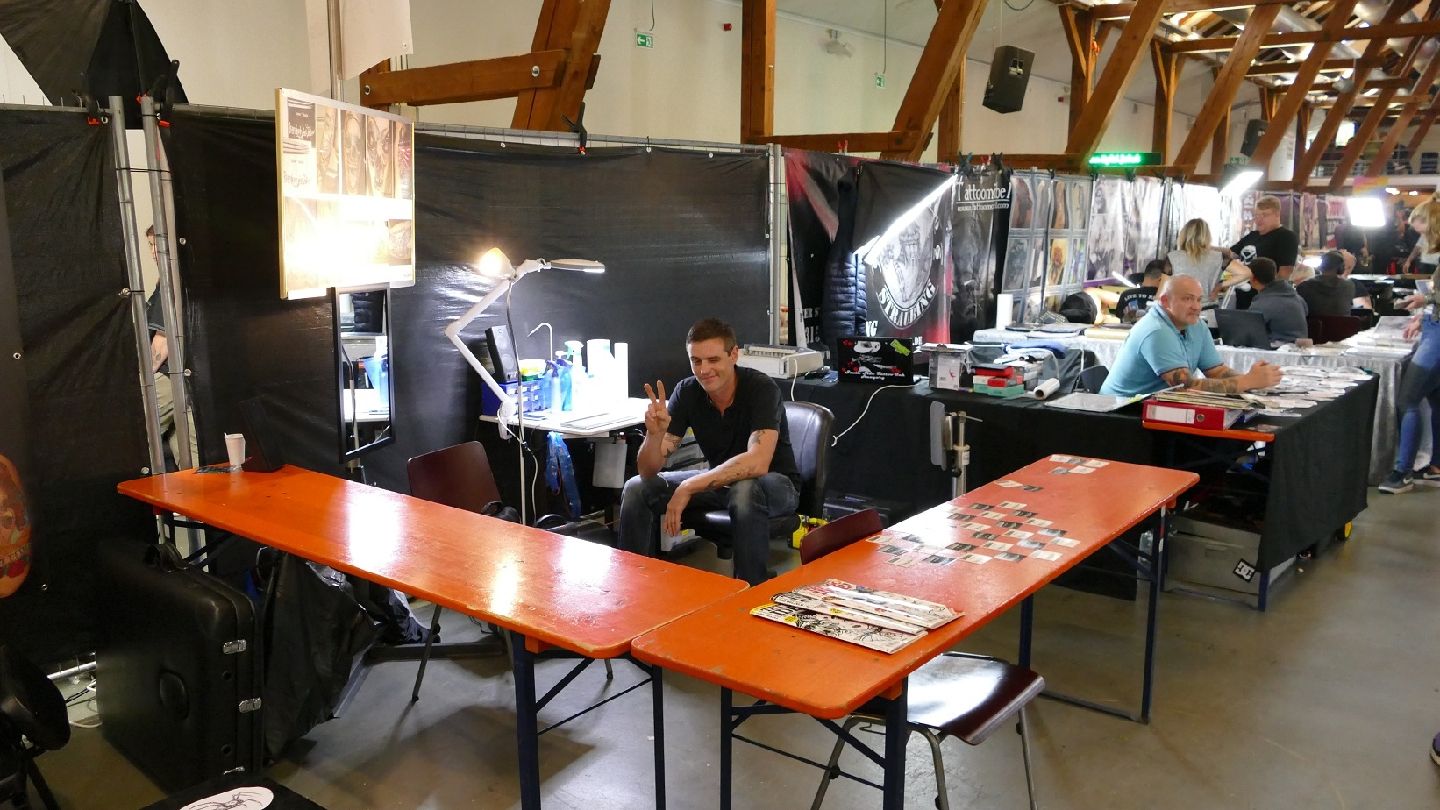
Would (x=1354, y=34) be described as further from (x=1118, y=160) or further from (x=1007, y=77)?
(x=1007, y=77)

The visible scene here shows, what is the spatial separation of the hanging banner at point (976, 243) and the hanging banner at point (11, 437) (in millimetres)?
5185

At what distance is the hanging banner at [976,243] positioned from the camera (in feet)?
22.1

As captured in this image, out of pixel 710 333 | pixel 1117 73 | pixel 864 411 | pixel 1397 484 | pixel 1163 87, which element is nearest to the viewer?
pixel 710 333

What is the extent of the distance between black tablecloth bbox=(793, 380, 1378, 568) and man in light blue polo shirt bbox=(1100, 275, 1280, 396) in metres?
0.25

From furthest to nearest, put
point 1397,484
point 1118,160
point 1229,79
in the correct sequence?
point 1229,79, point 1118,160, point 1397,484

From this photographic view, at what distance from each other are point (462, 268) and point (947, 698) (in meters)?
2.78

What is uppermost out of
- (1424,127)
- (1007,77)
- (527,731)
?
(1424,127)

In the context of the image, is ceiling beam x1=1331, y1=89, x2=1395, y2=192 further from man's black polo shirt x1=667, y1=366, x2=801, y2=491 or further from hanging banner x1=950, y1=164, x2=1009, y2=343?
man's black polo shirt x1=667, y1=366, x2=801, y2=491

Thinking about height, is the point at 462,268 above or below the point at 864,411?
above

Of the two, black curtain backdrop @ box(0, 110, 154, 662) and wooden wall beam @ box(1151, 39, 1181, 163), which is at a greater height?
wooden wall beam @ box(1151, 39, 1181, 163)

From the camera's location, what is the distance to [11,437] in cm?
297

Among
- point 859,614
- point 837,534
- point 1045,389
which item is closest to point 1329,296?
point 1045,389

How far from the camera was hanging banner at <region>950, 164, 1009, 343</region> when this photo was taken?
673 centimetres

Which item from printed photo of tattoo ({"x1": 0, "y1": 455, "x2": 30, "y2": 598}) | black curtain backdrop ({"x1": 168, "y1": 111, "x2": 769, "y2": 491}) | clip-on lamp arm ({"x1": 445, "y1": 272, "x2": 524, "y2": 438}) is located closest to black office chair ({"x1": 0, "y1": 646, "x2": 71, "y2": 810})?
printed photo of tattoo ({"x1": 0, "y1": 455, "x2": 30, "y2": 598})
